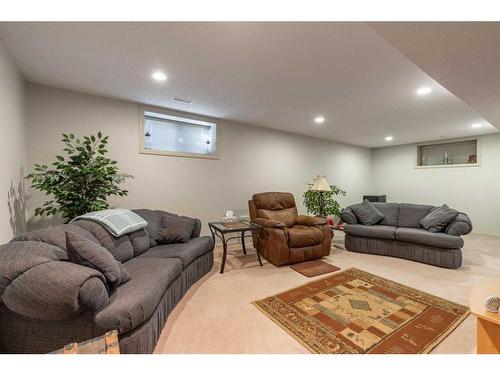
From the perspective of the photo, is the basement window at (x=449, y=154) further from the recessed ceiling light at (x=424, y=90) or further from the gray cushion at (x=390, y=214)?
the recessed ceiling light at (x=424, y=90)

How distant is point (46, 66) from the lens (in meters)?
2.29

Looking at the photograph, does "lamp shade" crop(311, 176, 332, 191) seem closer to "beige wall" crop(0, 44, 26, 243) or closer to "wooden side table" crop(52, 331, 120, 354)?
"wooden side table" crop(52, 331, 120, 354)

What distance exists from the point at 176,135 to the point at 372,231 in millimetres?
3674

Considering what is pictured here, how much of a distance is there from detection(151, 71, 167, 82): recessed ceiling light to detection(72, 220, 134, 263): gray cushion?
1670mm

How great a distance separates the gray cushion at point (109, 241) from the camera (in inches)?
78.5

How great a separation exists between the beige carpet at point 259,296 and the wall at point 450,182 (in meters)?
1.65

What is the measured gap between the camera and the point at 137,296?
1.42 metres

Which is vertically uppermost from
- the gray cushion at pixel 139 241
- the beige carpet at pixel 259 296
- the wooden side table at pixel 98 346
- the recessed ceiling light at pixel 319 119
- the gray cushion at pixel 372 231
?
the recessed ceiling light at pixel 319 119

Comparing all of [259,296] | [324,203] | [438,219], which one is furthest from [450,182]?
[259,296]

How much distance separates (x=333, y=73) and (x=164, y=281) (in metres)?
2.61

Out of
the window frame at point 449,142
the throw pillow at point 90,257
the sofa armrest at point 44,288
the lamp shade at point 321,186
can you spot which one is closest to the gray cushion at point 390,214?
the lamp shade at point 321,186
